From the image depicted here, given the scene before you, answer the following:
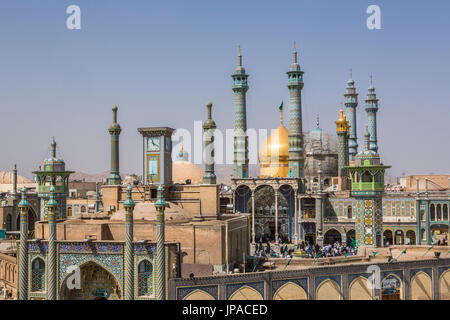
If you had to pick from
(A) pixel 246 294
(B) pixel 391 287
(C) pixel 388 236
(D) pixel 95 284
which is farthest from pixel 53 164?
(C) pixel 388 236

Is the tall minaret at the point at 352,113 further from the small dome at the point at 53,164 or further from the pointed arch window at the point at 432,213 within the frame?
the small dome at the point at 53,164

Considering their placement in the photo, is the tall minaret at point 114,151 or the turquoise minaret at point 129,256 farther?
the tall minaret at point 114,151

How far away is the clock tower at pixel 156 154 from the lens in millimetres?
33406

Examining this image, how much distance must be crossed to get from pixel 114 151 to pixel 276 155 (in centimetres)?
2560

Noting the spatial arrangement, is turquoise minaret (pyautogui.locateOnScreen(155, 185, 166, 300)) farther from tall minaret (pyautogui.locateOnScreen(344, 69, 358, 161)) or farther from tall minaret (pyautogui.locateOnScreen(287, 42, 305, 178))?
tall minaret (pyautogui.locateOnScreen(344, 69, 358, 161))

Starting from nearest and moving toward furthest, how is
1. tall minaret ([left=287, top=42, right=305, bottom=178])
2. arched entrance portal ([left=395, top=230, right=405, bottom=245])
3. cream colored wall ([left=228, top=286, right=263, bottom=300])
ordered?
1. cream colored wall ([left=228, top=286, right=263, bottom=300])
2. arched entrance portal ([left=395, top=230, right=405, bottom=245])
3. tall minaret ([left=287, top=42, right=305, bottom=178])

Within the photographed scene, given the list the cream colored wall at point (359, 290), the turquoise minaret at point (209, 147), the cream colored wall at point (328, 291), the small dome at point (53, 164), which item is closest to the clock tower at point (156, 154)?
the turquoise minaret at point (209, 147)

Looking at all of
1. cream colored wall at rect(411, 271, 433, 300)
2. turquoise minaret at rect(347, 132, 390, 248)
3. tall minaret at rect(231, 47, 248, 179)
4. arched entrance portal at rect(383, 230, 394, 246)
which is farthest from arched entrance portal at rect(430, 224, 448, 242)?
cream colored wall at rect(411, 271, 433, 300)

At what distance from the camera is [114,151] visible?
39062mm

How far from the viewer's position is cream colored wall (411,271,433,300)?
2511 centimetres

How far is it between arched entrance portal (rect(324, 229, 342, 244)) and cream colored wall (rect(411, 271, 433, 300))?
1125 inches

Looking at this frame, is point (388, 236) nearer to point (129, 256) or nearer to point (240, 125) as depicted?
point (240, 125)

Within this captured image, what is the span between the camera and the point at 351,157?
255ft
